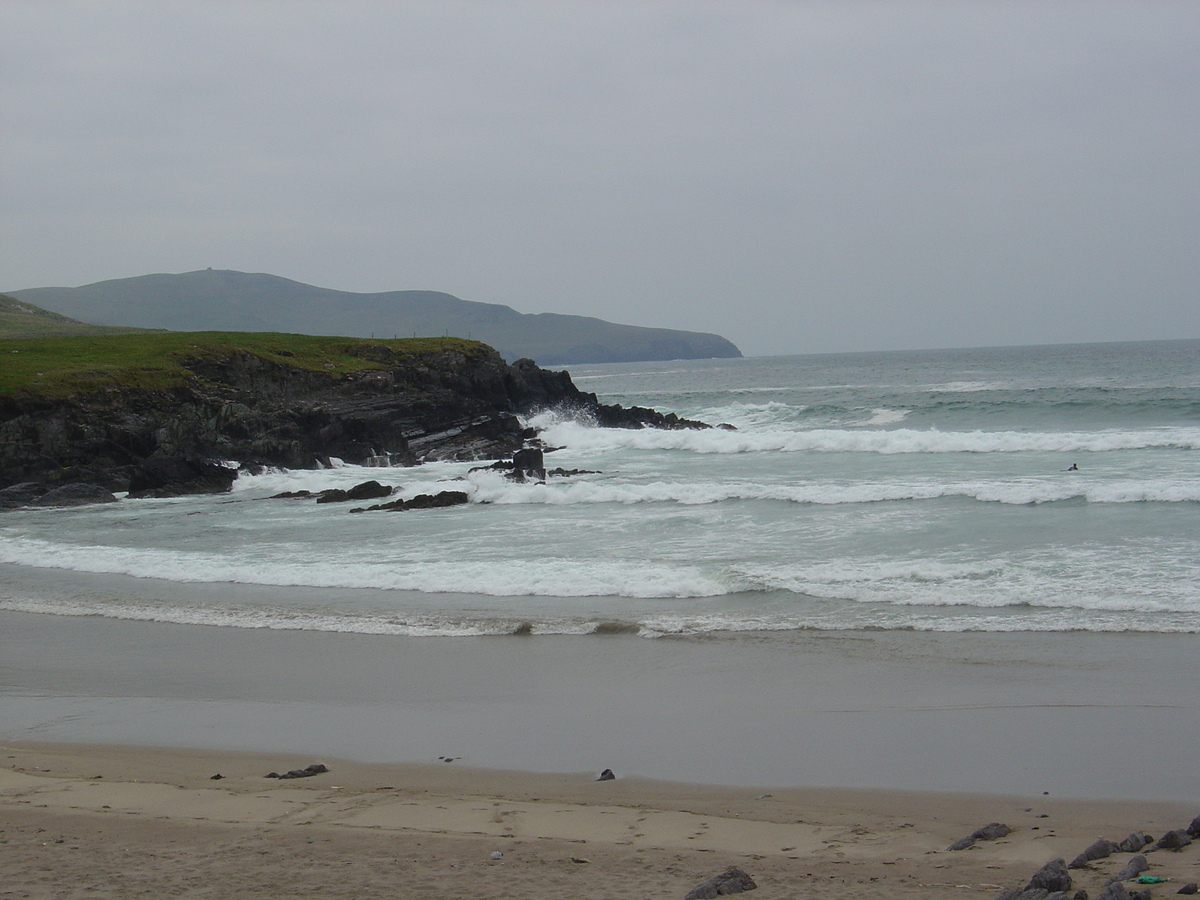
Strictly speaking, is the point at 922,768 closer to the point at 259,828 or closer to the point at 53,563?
the point at 259,828

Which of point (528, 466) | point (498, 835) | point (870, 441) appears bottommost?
point (498, 835)

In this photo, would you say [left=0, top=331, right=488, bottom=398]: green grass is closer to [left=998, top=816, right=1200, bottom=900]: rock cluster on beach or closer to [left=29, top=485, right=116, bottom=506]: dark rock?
[left=29, top=485, right=116, bottom=506]: dark rock

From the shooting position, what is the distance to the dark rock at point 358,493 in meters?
23.7

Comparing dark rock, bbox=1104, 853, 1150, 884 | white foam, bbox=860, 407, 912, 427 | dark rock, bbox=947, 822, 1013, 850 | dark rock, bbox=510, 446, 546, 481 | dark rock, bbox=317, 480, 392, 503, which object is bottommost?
dark rock, bbox=947, 822, 1013, 850

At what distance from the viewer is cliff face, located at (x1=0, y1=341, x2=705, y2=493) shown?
91.9ft

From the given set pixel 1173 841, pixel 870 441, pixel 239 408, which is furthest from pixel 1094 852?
pixel 239 408

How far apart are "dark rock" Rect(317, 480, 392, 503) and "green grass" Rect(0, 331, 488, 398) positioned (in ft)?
37.5

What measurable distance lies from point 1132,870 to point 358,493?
69.3 feet

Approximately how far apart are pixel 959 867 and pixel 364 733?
15.8ft

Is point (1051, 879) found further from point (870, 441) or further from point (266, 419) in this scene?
point (266, 419)

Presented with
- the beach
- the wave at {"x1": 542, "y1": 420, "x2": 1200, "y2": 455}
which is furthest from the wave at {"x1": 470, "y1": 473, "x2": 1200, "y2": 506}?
the wave at {"x1": 542, "y1": 420, "x2": 1200, "y2": 455}

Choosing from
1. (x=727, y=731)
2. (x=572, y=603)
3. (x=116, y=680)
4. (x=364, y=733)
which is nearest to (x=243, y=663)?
(x=116, y=680)

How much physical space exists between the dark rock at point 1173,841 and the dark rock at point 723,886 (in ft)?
7.41

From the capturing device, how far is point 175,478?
27.1 metres
